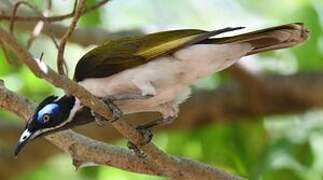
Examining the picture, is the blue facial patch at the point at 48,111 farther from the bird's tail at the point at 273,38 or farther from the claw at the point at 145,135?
the bird's tail at the point at 273,38

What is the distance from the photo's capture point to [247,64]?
666 centimetres

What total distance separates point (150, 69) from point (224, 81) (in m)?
2.97

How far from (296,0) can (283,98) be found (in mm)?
685

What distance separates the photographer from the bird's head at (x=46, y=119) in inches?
156

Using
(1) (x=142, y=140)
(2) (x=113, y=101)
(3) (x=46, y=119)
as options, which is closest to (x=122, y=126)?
(1) (x=142, y=140)

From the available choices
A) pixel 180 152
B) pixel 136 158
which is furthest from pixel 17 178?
pixel 136 158

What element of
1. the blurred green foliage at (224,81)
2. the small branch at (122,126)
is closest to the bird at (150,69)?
the small branch at (122,126)

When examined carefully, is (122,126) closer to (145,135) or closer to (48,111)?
(145,135)

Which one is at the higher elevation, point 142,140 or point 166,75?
point 166,75

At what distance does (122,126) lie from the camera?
12.2ft

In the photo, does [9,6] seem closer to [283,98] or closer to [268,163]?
[268,163]

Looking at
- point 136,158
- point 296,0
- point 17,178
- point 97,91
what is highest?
point 97,91

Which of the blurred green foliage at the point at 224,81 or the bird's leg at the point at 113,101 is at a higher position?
the bird's leg at the point at 113,101

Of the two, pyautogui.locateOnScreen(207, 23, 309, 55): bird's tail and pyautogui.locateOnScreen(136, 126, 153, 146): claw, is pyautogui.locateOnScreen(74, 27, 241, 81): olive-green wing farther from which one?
pyautogui.locateOnScreen(136, 126, 153, 146): claw
